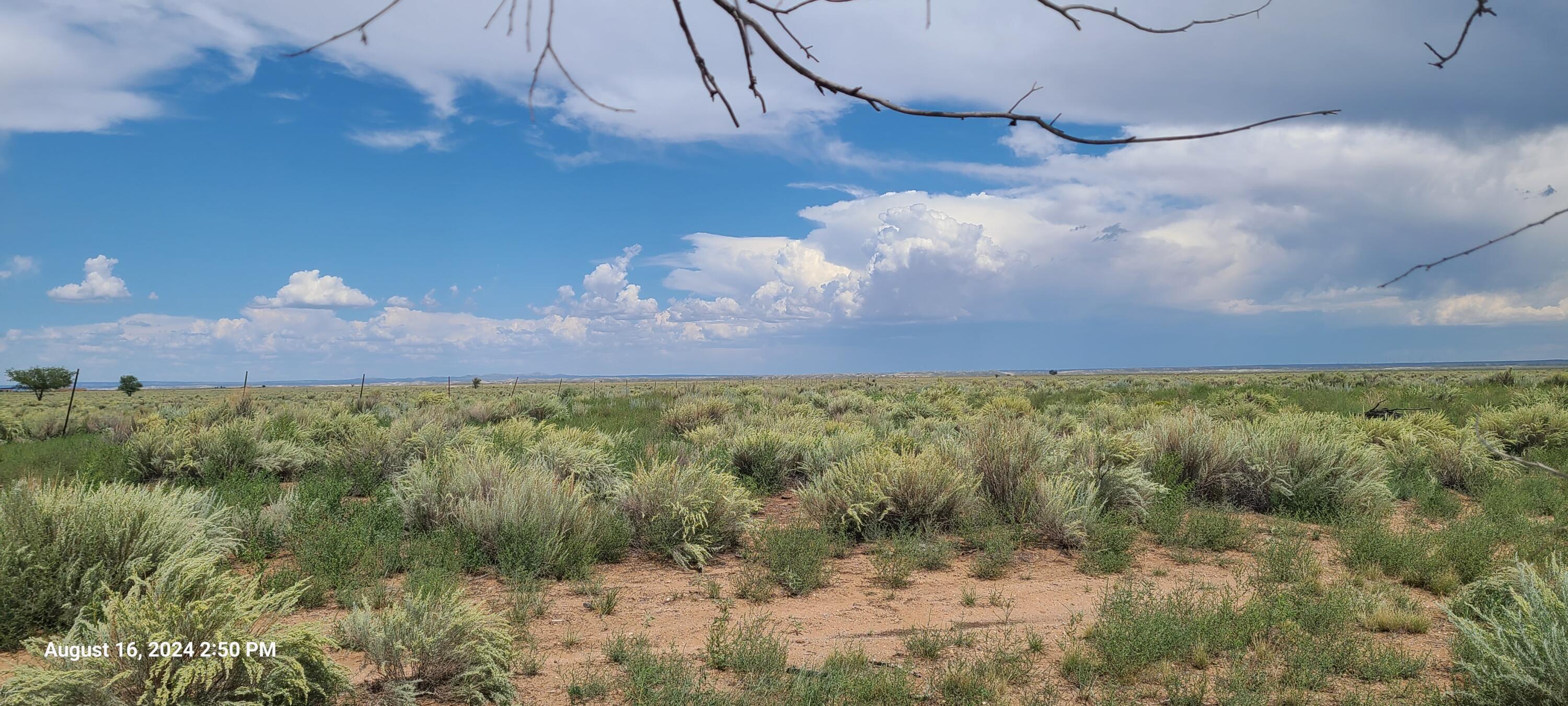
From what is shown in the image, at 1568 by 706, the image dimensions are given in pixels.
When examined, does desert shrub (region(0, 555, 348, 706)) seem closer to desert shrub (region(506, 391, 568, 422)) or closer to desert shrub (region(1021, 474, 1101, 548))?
desert shrub (region(1021, 474, 1101, 548))

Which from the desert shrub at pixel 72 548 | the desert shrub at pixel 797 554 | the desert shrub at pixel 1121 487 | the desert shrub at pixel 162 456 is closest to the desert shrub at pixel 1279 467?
the desert shrub at pixel 1121 487

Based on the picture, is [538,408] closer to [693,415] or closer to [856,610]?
[693,415]

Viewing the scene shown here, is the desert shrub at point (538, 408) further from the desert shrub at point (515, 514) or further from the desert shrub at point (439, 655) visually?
the desert shrub at point (439, 655)

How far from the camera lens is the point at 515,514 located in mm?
6586

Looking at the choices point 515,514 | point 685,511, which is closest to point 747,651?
point 685,511

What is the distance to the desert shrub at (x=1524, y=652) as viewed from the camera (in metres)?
3.40

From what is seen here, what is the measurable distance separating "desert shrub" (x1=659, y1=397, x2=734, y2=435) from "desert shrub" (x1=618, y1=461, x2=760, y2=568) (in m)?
7.60

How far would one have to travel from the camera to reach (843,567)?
21.7 feet

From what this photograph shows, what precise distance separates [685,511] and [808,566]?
1.39 m

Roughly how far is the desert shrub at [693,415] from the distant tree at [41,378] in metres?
58.3

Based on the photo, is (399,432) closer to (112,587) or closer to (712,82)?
(112,587)

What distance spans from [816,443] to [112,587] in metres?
7.70

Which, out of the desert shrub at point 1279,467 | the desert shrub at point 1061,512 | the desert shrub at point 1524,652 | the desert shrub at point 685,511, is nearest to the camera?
the desert shrub at point 1524,652

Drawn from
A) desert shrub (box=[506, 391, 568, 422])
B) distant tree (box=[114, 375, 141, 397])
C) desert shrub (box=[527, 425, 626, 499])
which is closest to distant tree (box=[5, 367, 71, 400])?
distant tree (box=[114, 375, 141, 397])
